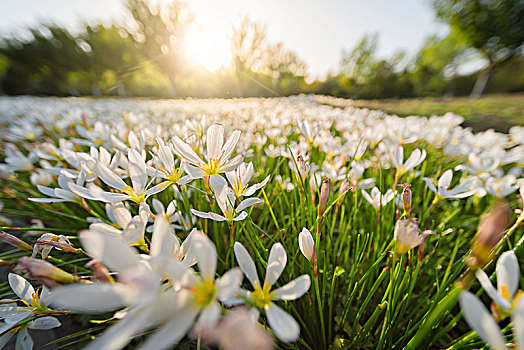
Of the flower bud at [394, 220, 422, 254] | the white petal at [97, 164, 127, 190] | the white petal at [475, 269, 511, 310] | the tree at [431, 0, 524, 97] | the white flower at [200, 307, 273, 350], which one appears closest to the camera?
the white flower at [200, 307, 273, 350]

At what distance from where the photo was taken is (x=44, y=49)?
749 inches

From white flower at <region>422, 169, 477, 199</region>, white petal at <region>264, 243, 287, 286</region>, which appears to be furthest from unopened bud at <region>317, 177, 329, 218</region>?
white flower at <region>422, 169, 477, 199</region>

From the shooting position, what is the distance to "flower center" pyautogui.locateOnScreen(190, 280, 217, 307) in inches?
14.5

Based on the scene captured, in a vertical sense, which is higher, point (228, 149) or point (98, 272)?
point (228, 149)

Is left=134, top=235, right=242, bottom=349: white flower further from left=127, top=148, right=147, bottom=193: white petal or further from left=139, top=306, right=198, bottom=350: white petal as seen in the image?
left=127, top=148, right=147, bottom=193: white petal

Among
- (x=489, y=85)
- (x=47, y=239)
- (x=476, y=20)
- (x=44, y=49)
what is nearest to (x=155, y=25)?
(x=44, y=49)

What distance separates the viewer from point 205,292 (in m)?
0.38

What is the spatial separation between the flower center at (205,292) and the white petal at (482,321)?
0.37m

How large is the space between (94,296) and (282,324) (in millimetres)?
282

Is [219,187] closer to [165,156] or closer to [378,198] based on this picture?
[165,156]

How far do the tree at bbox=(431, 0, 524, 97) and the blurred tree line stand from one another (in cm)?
128

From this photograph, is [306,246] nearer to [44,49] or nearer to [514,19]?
[514,19]

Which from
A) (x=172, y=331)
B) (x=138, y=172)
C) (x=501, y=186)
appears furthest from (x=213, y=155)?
(x=501, y=186)

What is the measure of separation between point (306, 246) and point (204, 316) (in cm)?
29
